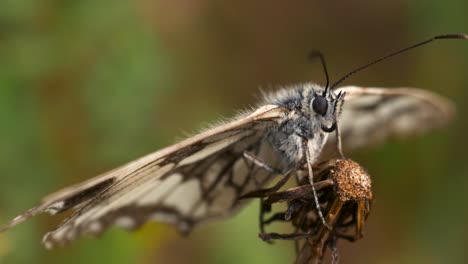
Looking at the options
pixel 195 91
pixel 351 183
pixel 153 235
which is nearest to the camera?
pixel 351 183

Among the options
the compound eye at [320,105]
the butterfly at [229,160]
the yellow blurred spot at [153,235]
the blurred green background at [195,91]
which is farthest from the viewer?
the blurred green background at [195,91]

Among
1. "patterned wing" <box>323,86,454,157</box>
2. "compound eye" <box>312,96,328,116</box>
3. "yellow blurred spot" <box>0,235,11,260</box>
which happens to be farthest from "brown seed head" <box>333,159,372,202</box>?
"yellow blurred spot" <box>0,235,11,260</box>

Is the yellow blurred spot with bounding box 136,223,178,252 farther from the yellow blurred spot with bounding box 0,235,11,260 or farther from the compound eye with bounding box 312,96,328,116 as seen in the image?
the compound eye with bounding box 312,96,328,116

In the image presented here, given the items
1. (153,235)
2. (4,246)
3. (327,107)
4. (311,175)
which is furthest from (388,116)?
(4,246)

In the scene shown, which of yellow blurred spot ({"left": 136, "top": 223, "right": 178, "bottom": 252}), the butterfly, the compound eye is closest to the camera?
the butterfly

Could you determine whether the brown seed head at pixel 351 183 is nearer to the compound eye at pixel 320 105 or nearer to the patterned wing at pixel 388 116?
the compound eye at pixel 320 105

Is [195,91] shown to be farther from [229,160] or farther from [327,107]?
[327,107]

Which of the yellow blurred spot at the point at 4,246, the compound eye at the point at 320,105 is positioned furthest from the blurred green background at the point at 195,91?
the compound eye at the point at 320,105
